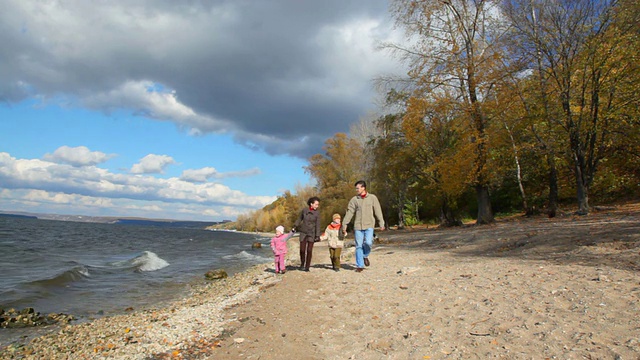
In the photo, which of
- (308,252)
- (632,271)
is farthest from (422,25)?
(632,271)

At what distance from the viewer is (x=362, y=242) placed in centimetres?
934

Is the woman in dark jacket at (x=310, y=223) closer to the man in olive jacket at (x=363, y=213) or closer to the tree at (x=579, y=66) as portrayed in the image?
the man in olive jacket at (x=363, y=213)

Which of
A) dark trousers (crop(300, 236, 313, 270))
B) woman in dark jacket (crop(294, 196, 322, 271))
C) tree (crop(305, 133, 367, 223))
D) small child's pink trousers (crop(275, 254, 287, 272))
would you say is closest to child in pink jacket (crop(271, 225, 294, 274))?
small child's pink trousers (crop(275, 254, 287, 272))

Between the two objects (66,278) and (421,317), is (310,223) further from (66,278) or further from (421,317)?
(66,278)

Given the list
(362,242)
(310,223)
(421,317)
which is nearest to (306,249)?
(310,223)

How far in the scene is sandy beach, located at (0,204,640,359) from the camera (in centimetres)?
407

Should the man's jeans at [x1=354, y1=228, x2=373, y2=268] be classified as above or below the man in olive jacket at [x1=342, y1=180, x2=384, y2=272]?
below

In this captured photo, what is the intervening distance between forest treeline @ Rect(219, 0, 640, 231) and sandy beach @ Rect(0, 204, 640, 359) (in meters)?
7.99

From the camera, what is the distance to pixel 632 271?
20.1 feet

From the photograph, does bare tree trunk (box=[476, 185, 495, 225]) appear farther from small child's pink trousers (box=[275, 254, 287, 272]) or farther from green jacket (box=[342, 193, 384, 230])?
green jacket (box=[342, 193, 384, 230])

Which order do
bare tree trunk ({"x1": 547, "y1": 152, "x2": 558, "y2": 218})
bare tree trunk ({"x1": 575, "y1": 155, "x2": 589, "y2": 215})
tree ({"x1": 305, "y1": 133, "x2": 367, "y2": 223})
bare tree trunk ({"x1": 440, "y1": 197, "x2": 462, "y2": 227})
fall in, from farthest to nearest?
1. tree ({"x1": 305, "y1": 133, "x2": 367, "y2": 223})
2. bare tree trunk ({"x1": 440, "y1": 197, "x2": 462, "y2": 227})
3. bare tree trunk ({"x1": 547, "y1": 152, "x2": 558, "y2": 218})
4. bare tree trunk ({"x1": 575, "y1": 155, "x2": 589, "y2": 215})

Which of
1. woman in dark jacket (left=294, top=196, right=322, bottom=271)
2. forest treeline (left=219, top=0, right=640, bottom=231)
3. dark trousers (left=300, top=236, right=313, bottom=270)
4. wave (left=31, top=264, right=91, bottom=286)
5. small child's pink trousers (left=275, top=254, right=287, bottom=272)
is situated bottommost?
wave (left=31, top=264, right=91, bottom=286)

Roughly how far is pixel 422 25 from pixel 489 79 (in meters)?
4.51

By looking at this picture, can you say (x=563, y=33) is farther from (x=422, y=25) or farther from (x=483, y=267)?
(x=483, y=267)
